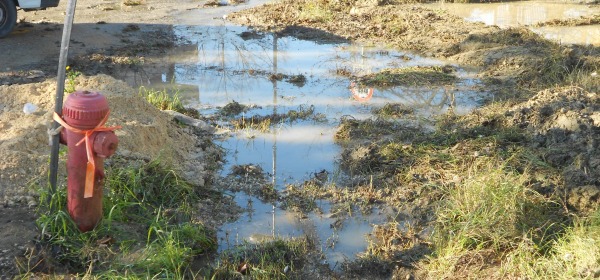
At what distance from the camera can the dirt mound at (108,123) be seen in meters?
5.45

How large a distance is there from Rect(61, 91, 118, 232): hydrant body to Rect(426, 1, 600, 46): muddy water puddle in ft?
31.6

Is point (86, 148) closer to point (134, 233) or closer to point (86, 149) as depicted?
point (86, 149)

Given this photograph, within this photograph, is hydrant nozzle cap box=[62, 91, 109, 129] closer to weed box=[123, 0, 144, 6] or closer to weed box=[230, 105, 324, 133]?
weed box=[230, 105, 324, 133]

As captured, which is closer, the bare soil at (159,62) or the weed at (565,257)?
the weed at (565,257)

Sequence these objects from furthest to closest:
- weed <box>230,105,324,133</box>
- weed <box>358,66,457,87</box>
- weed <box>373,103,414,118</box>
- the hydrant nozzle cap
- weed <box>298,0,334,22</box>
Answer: weed <box>298,0,334,22</box> < weed <box>358,66,457,87</box> < weed <box>373,103,414,118</box> < weed <box>230,105,324,133</box> < the hydrant nozzle cap

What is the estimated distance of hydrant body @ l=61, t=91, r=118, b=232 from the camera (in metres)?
4.38

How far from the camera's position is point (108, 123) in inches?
250

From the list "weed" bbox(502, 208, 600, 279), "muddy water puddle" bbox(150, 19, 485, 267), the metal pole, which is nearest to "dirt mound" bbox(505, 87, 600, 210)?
"weed" bbox(502, 208, 600, 279)

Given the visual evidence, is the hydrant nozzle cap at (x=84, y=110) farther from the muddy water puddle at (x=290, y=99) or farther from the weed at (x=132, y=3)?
the weed at (x=132, y=3)

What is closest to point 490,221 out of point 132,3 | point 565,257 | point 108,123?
point 565,257

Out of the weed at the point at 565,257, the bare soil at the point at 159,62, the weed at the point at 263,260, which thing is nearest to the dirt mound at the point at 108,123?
the bare soil at the point at 159,62

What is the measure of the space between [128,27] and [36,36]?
1.72 metres

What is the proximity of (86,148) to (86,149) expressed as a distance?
0.02 m

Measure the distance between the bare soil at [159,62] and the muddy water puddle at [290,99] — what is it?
0.34 meters
